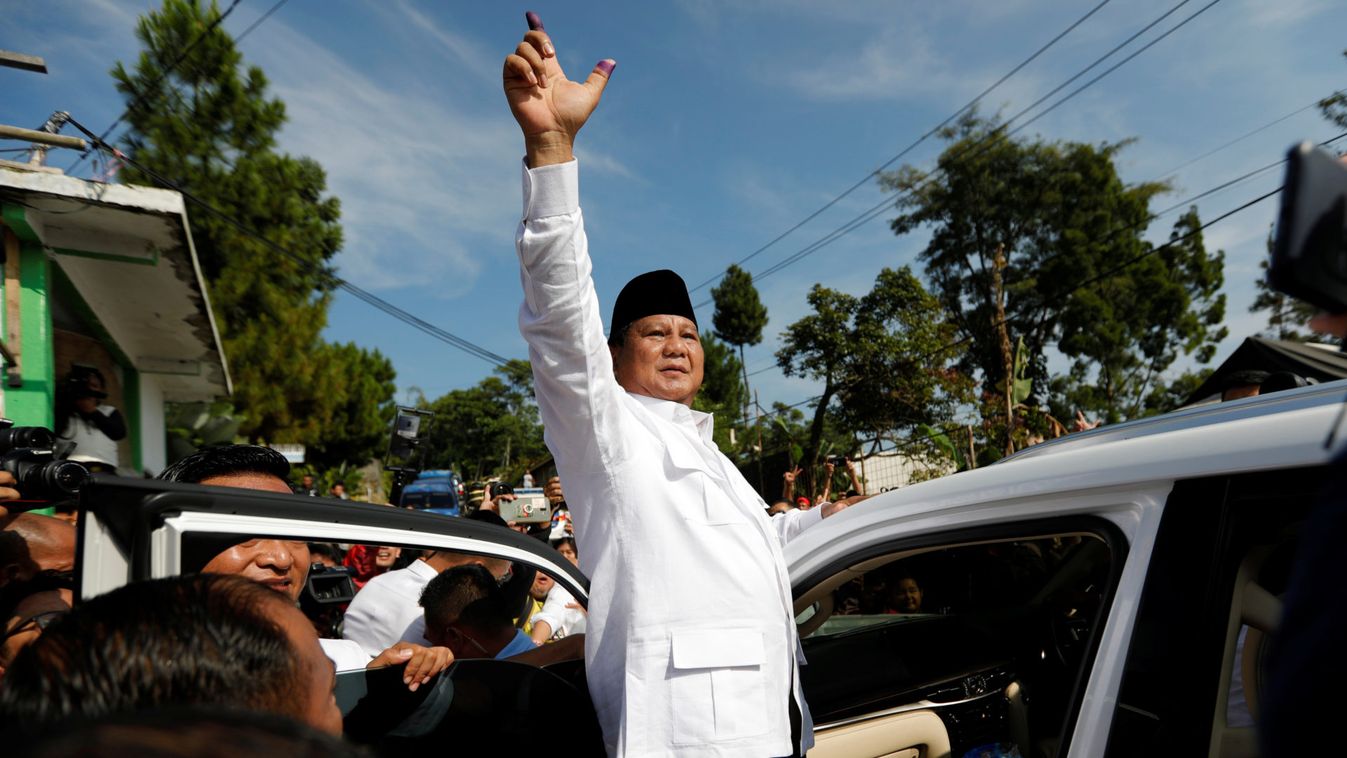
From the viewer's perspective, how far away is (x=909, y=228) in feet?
105

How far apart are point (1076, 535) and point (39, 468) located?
241 cm

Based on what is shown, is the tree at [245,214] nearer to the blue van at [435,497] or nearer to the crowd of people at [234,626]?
the blue van at [435,497]

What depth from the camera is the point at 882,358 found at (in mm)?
25266

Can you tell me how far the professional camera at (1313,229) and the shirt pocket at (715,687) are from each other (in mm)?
1256

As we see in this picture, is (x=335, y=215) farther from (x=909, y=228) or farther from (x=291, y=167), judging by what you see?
(x=909, y=228)

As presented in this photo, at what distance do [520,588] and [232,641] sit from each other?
54.5 inches

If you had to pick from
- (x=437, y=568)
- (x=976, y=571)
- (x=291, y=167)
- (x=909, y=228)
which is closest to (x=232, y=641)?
(x=437, y=568)

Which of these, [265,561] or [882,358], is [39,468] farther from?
[882,358]

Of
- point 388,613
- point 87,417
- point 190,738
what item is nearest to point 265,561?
point 388,613

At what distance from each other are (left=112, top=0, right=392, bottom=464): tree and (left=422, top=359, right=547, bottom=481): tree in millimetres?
41686

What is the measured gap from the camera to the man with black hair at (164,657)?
773 mm

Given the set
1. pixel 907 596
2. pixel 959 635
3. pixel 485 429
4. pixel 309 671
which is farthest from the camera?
pixel 485 429

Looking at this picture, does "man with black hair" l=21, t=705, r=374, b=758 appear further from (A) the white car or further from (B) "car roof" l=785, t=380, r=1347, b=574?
(B) "car roof" l=785, t=380, r=1347, b=574

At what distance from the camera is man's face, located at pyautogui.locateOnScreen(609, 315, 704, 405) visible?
7.03 ft
